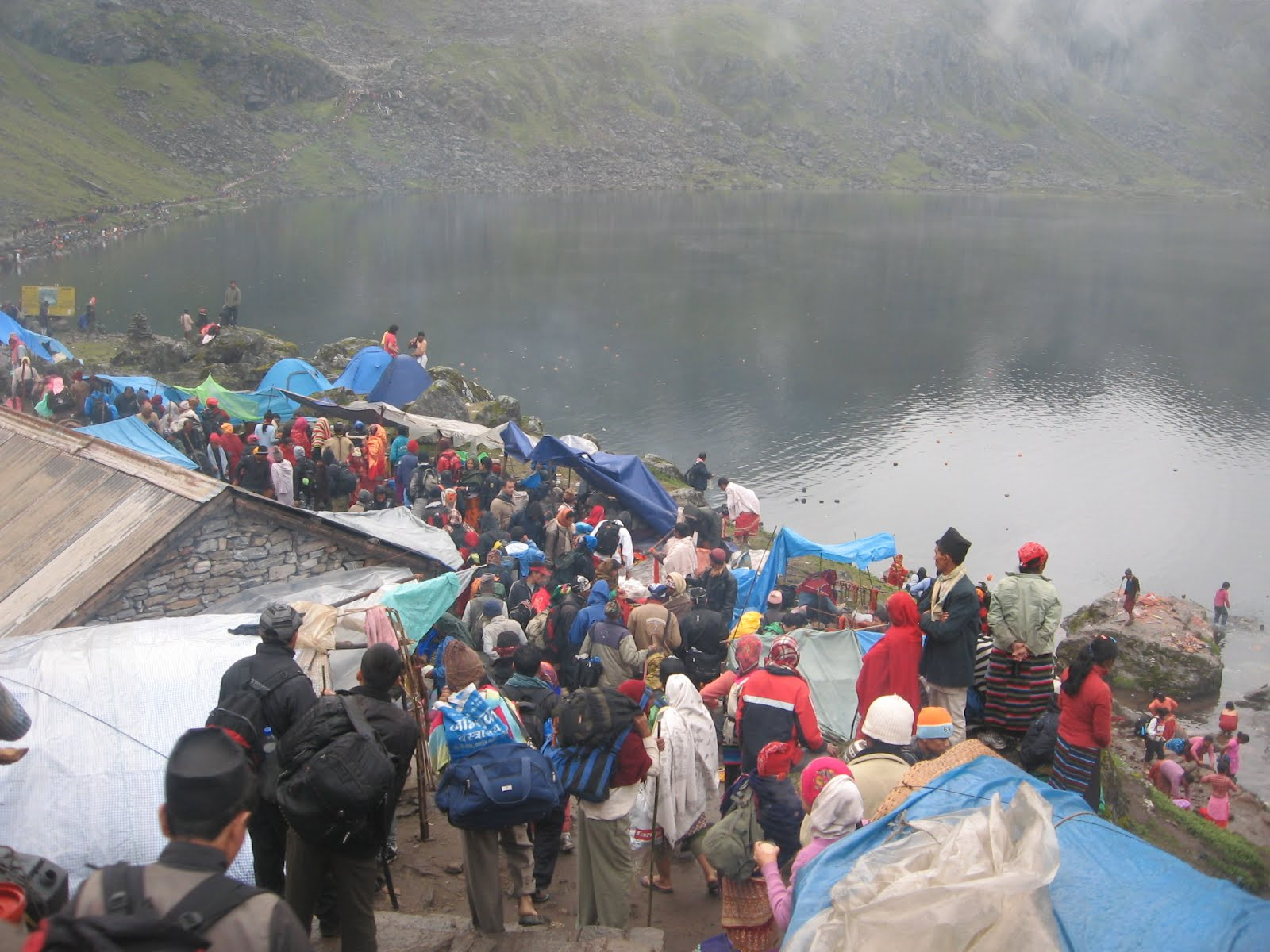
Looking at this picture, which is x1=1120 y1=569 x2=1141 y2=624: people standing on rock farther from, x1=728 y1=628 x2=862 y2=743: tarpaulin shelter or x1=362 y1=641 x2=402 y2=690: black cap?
x1=362 y1=641 x2=402 y2=690: black cap

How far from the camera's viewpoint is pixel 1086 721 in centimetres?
679

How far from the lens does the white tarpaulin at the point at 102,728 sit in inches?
250

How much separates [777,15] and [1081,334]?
153 m

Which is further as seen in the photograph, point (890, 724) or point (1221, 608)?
point (1221, 608)

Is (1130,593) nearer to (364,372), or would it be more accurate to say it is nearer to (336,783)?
(364,372)

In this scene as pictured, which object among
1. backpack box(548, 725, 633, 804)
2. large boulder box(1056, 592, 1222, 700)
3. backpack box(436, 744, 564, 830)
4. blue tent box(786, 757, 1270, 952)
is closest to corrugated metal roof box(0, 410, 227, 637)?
backpack box(436, 744, 564, 830)

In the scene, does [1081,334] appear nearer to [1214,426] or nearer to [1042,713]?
[1214,426]

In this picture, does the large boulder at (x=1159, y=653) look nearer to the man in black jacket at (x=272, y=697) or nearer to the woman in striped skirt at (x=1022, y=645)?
the woman in striped skirt at (x=1022, y=645)

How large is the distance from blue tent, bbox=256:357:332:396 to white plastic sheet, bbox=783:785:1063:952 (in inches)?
Result: 938

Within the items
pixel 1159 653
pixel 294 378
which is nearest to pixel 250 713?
pixel 1159 653

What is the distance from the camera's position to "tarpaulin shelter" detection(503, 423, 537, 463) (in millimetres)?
21484

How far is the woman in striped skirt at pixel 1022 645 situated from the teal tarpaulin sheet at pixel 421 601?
20.0 feet

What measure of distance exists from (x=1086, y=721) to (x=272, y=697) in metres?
5.22

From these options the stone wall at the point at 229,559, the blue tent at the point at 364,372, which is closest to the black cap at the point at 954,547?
the stone wall at the point at 229,559
